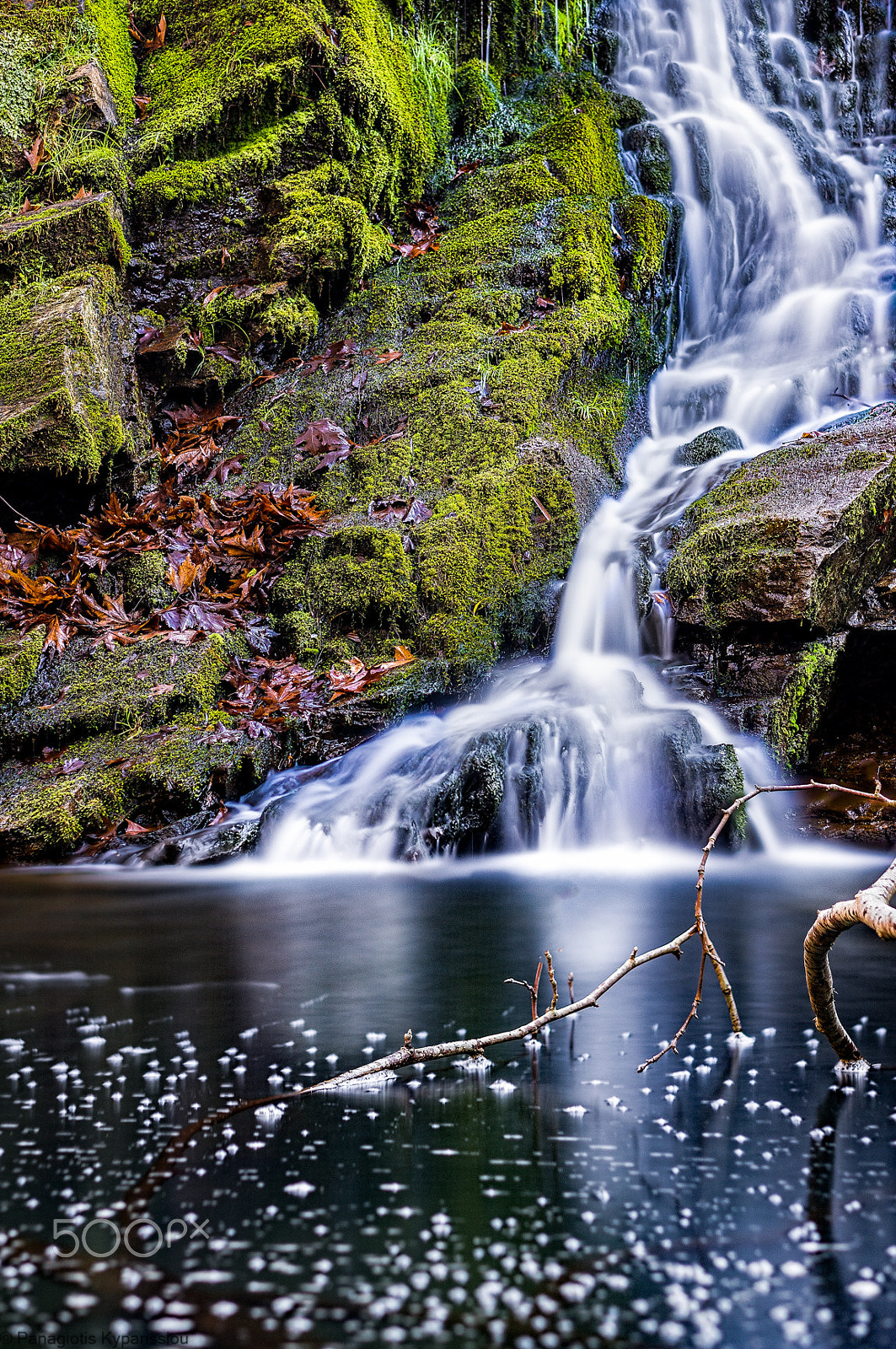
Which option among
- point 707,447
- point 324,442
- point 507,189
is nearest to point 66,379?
point 324,442

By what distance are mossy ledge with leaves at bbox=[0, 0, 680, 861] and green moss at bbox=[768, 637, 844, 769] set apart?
1.86 meters

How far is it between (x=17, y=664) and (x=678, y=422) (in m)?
6.54

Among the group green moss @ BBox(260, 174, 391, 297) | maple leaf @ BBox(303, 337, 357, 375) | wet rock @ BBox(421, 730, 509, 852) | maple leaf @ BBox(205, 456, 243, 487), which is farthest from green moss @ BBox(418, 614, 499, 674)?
green moss @ BBox(260, 174, 391, 297)

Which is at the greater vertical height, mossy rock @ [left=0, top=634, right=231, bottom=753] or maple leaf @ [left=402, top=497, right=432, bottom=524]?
maple leaf @ [left=402, top=497, right=432, bottom=524]

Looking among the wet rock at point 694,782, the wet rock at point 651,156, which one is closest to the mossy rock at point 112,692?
→ the wet rock at point 694,782

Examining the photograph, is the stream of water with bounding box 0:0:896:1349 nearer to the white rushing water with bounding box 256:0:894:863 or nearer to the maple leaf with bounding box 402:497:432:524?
the white rushing water with bounding box 256:0:894:863

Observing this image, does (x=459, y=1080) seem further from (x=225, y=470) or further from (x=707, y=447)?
(x=707, y=447)

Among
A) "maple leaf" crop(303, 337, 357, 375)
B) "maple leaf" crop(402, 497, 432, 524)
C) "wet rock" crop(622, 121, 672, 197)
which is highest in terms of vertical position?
"wet rock" crop(622, 121, 672, 197)

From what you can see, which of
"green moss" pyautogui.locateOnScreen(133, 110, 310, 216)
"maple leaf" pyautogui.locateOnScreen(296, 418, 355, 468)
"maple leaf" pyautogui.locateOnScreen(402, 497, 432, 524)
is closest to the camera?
"maple leaf" pyautogui.locateOnScreen(402, 497, 432, 524)

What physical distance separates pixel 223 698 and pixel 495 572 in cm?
229

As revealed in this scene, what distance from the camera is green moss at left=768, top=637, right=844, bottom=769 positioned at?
6324mm

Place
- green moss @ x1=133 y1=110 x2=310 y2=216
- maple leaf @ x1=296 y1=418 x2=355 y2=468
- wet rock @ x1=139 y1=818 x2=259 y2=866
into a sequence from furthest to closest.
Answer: green moss @ x1=133 y1=110 x2=310 y2=216
maple leaf @ x1=296 y1=418 x2=355 y2=468
wet rock @ x1=139 y1=818 x2=259 y2=866

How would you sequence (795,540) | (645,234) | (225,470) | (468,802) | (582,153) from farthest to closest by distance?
(582,153)
(645,234)
(225,470)
(795,540)
(468,802)

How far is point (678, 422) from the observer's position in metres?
9.27
